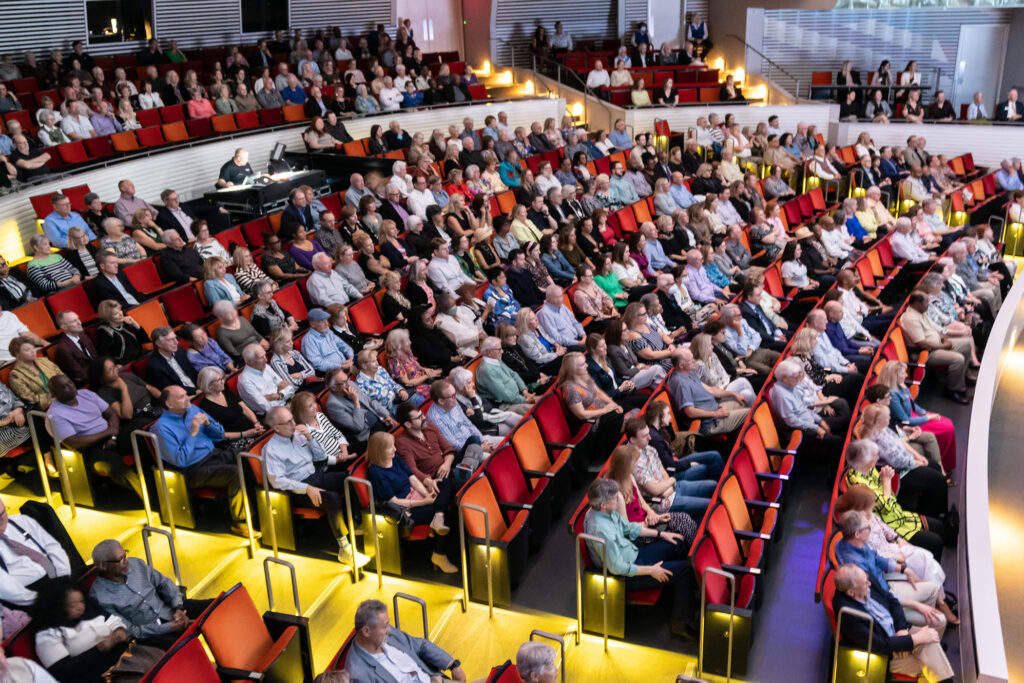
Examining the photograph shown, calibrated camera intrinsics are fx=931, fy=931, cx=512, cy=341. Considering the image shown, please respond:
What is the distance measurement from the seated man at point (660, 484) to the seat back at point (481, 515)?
0.72 meters

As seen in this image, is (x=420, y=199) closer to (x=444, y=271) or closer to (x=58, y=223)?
(x=444, y=271)

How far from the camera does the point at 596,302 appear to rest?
7379 millimetres

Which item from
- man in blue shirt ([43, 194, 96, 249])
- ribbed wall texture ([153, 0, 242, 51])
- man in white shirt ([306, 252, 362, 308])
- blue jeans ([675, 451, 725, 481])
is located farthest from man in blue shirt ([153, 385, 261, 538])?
ribbed wall texture ([153, 0, 242, 51])

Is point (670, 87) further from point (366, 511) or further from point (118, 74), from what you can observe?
point (366, 511)

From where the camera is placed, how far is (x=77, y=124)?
954 centimetres

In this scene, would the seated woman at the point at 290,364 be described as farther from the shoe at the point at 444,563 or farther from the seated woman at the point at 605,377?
the seated woman at the point at 605,377

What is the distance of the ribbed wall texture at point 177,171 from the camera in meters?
7.99

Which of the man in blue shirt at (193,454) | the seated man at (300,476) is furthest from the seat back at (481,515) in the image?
the man in blue shirt at (193,454)

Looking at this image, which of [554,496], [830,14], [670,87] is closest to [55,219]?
[554,496]

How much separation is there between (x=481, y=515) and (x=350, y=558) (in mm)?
803

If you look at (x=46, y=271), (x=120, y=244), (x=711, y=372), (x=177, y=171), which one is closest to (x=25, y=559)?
(x=46, y=271)

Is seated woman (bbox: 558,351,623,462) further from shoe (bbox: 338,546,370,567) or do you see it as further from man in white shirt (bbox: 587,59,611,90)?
man in white shirt (bbox: 587,59,611,90)

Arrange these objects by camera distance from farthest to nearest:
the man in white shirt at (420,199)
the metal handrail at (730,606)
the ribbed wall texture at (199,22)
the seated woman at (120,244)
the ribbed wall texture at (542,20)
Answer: the ribbed wall texture at (542,20), the ribbed wall texture at (199,22), the man in white shirt at (420,199), the seated woman at (120,244), the metal handrail at (730,606)

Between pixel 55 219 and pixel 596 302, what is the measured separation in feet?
14.3
